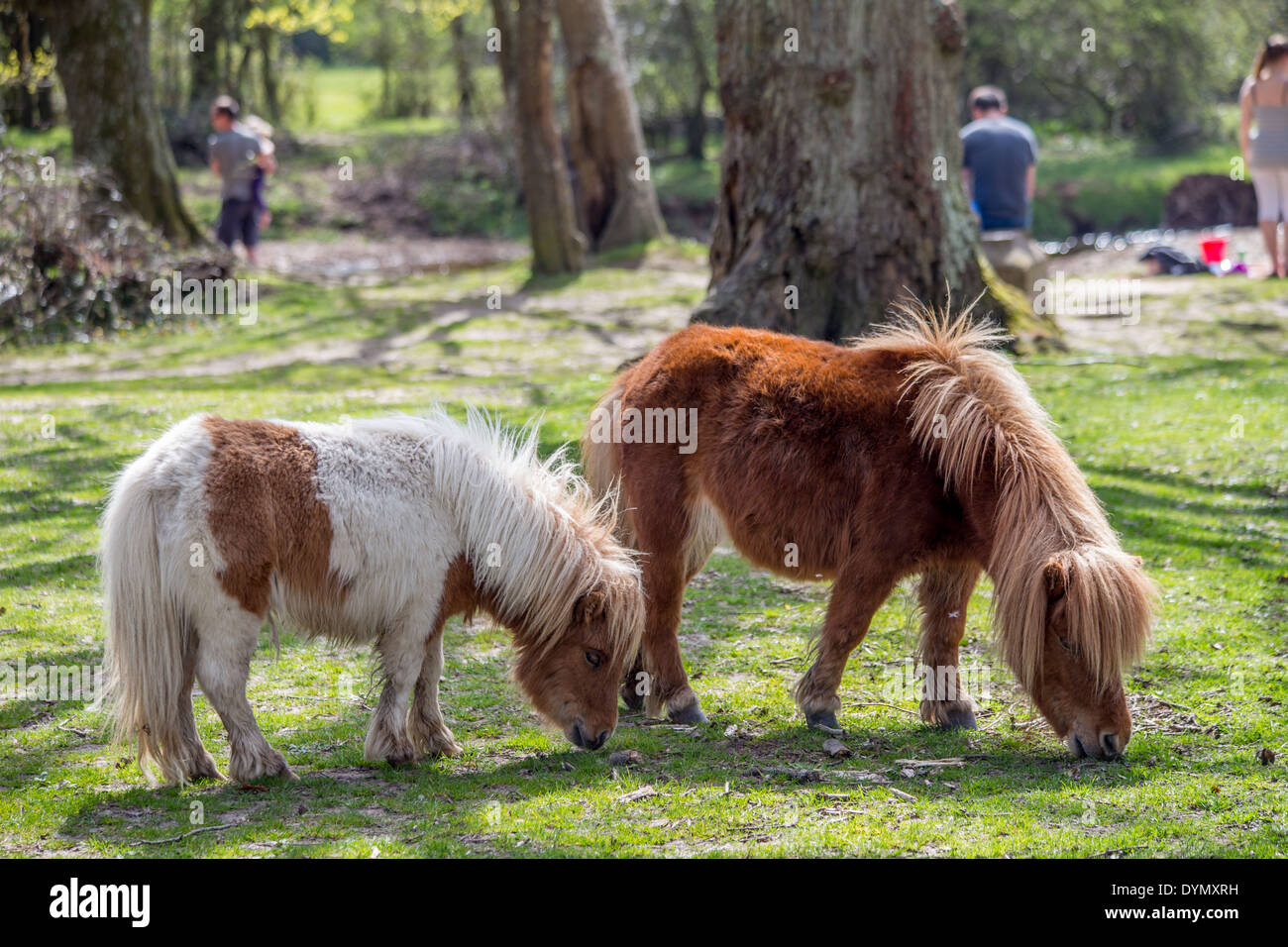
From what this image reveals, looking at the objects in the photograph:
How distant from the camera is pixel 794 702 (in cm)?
610

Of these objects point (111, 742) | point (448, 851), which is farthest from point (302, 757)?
point (448, 851)

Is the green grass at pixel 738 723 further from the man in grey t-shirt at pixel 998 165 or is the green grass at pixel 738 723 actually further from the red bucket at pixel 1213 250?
the red bucket at pixel 1213 250

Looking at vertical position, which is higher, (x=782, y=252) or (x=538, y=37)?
(x=538, y=37)

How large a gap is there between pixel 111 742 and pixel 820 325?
25.2 feet

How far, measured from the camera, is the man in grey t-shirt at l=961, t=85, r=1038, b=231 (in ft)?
47.1

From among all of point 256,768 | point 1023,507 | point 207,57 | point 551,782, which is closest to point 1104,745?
point 1023,507

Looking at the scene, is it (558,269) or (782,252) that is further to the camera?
(558,269)

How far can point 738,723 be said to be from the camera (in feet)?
19.5

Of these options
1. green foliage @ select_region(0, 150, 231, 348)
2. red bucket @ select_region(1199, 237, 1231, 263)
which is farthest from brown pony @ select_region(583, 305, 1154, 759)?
red bucket @ select_region(1199, 237, 1231, 263)

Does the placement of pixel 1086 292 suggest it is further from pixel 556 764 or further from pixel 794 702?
pixel 556 764

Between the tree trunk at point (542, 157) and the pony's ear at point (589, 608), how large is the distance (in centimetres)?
1413

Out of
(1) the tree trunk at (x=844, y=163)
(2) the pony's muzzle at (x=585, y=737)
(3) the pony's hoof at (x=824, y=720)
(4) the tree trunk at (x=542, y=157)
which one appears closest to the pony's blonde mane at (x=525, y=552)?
(2) the pony's muzzle at (x=585, y=737)

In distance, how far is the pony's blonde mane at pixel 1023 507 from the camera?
196 inches

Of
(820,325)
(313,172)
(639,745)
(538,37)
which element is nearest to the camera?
(639,745)
